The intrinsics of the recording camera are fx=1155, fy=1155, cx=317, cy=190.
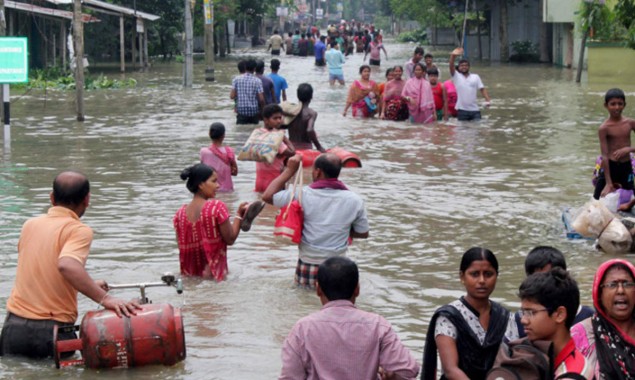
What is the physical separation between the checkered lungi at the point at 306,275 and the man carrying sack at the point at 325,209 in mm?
261

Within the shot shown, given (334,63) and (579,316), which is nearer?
(579,316)

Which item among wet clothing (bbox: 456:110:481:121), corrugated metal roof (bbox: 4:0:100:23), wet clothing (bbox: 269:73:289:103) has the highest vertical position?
corrugated metal roof (bbox: 4:0:100:23)

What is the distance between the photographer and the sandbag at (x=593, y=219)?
1052 cm

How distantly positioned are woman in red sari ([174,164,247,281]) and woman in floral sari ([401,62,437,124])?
12732 millimetres

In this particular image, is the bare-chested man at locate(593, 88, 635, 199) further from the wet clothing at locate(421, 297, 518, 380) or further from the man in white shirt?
the man in white shirt

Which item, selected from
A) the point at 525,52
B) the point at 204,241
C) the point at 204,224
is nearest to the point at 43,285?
the point at 204,224

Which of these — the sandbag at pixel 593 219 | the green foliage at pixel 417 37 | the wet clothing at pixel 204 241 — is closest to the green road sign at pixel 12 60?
the wet clothing at pixel 204 241

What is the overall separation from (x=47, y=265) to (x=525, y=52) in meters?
45.0

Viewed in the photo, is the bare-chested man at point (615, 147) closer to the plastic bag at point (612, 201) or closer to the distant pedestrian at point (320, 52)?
the plastic bag at point (612, 201)

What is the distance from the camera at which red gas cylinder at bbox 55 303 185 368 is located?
21.8 feet

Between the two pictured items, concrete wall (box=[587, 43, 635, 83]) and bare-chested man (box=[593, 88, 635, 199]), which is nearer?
bare-chested man (box=[593, 88, 635, 199])

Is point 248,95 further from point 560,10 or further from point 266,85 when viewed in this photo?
point 560,10

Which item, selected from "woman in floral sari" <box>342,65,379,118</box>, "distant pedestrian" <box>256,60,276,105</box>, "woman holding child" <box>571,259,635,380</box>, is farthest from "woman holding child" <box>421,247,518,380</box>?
"woman in floral sari" <box>342,65,379,118</box>

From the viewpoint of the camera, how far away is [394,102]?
22719 mm
